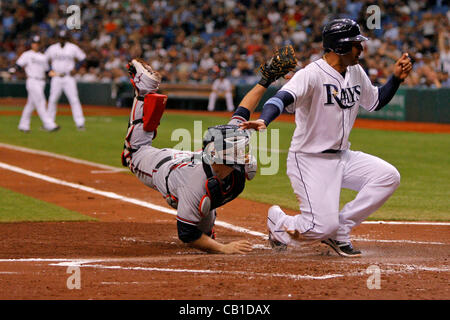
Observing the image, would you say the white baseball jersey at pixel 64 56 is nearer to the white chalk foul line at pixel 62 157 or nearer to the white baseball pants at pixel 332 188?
the white chalk foul line at pixel 62 157

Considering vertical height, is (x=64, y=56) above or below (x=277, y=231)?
above

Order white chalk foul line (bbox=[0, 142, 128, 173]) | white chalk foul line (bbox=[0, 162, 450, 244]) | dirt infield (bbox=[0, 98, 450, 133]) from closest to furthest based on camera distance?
white chalk foul line (bbox=[0, 162, 450, 244]) < white chalk foul line (bbox=[0, 142, 128, 173]) < dirt infield (bbox=[0, 98, 450, 133])

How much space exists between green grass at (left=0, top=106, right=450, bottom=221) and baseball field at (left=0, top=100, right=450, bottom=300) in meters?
0.04

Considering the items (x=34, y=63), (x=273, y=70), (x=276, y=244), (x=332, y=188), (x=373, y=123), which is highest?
(x=273, y=70)

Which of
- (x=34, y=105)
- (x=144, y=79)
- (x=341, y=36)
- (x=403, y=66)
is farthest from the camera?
(x=34, y=105)

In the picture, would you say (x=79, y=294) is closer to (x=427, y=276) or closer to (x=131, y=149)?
(x=427, y=276)

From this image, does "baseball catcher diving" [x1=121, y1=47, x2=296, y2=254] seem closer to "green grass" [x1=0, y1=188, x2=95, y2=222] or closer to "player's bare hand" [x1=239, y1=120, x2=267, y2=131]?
"player's bare hand" [x1=239, y1=120, x2=267, y2=131]

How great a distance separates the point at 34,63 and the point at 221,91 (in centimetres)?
1004

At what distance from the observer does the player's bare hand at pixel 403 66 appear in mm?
6070

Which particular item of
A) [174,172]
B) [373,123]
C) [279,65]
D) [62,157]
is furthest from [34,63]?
[279,65]

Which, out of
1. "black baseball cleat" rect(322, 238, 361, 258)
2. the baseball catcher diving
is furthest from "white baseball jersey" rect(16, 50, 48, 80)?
"black baseball cleat" rect(322, 238, 361, 258)

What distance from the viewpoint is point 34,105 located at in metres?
18.8

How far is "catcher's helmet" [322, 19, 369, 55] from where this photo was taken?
5.76 metres

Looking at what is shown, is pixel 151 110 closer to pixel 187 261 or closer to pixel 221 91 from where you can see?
pixel 187 261
